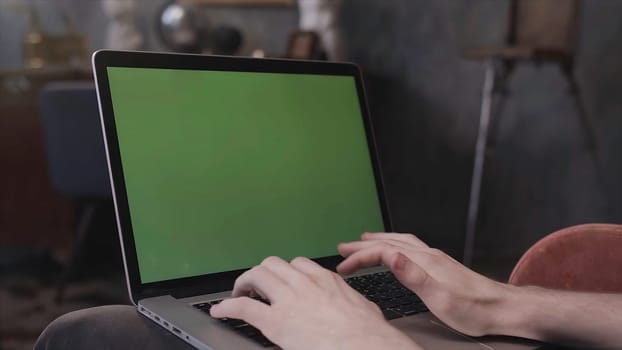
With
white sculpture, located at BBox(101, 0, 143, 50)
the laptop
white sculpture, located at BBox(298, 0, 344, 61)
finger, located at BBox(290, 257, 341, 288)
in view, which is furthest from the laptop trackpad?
white sculpture, located at BBox(101, 0, 143, 50)

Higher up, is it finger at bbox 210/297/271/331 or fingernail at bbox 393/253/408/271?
fingernail at bbox 393/253/408/271

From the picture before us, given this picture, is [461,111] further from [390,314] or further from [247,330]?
[247,330]

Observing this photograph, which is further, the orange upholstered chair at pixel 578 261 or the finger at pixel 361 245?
the orange upholstered chair at pixel 578 261

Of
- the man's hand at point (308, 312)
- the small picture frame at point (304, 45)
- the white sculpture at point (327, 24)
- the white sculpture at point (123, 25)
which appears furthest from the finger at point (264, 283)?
the white sculpture at point (123, 25)

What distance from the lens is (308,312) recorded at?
0.51 m

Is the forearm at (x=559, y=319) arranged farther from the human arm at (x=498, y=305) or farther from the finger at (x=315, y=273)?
the finger at (x=315, y=273)

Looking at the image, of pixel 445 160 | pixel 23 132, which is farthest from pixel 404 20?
pixel 23 132

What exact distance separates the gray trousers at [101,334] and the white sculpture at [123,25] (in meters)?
2.31

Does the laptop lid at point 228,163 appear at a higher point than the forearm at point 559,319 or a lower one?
higher

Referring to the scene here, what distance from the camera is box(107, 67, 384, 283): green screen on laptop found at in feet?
2.23

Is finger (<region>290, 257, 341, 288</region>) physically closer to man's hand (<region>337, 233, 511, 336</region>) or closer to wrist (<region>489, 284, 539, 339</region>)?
man's hand (<region>337, 233, 511, 336</region>)

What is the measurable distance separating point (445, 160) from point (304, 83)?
2.31 m

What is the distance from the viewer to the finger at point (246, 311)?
52 centimetres

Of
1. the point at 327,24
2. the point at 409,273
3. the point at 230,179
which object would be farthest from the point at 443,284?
the point at 327,24
